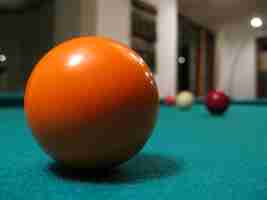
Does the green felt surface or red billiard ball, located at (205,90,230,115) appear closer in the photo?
the green felt surface

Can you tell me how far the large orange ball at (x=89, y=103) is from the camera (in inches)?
30.1

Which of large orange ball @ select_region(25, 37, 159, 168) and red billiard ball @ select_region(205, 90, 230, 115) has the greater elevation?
large orange ball @ select_region(25, 37, 159, 168)

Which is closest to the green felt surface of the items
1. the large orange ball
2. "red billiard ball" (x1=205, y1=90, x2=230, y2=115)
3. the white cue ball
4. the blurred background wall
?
the large orange ball

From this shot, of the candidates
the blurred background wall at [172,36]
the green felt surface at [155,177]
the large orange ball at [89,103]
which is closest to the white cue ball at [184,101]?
the blurred background wall at [172,36]

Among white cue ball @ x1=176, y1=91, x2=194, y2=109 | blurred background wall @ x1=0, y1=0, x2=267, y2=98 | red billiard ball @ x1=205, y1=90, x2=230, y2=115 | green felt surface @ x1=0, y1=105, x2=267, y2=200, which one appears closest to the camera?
green felt surface @ x1=0, y1=105, x2=267, y2=200

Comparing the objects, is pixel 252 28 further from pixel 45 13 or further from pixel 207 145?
pixel 207 145

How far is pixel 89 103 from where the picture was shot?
2.50ft

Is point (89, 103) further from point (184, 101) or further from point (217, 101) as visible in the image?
point (184, 101)

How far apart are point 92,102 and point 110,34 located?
4.82 meters

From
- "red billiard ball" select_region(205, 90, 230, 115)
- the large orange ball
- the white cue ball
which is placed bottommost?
the white cue ball

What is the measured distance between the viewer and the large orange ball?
766 mm

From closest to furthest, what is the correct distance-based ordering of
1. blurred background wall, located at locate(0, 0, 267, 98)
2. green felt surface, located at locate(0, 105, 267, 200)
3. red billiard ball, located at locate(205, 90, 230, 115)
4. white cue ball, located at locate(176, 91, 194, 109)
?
1. green felt surface, located at locate(0, 105, 267, 200)
2. red billiard ball, located at locate(205, 90, 230, 115)
3. white cue ball, located at locate(176, 91, 194, 109)
4. blurred background wall, located at locate(0, 0, 267, 98)

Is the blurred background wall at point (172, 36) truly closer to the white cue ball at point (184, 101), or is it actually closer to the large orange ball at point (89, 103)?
the white cue ball at point (184, 101)

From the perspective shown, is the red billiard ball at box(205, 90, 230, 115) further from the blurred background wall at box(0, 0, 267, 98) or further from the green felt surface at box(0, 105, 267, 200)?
the blurred background wall at box(0, 0, 267, 98)
